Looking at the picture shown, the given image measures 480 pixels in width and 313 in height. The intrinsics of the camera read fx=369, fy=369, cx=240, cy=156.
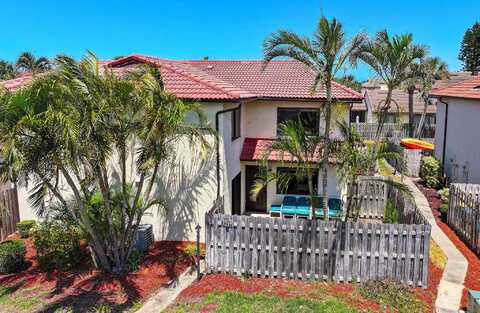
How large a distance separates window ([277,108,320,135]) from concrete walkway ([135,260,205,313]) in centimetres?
774

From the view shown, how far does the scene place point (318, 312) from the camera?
7.14m

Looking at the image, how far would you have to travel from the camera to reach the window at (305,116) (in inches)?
590

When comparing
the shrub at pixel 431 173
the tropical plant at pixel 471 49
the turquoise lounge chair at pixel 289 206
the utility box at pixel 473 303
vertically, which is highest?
the tropical plant at pixel 471 49

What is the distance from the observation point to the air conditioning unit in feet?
34.7

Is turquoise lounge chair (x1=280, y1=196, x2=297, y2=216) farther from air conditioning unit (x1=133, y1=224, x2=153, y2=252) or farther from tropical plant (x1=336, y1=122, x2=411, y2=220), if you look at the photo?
air conditioning unit (x1=133, y1=224, x2=153, y2=252)

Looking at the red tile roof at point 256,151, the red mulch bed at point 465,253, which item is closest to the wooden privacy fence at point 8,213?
the red tile roof at point 256,151

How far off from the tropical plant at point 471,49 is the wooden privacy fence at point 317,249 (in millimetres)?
67561

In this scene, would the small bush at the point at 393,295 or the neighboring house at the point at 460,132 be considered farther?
the neighboring house at the point at 460,132

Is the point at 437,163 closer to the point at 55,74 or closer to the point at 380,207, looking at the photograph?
the point at 380,207

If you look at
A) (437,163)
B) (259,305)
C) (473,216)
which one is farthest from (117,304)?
(437,163)

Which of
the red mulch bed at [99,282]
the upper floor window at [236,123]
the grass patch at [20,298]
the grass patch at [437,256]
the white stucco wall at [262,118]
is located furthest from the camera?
the white stucco wall at [262,118]

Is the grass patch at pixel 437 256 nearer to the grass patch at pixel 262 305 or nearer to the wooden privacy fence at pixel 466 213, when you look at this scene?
the wooden privacy fence at pixel 466 213

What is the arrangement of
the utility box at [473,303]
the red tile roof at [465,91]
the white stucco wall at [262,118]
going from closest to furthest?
the utility box at [473,303] < the white stucco wall at [262,118] < the red tile roof at [465,91]

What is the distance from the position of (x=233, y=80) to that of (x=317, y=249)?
10005 mm
